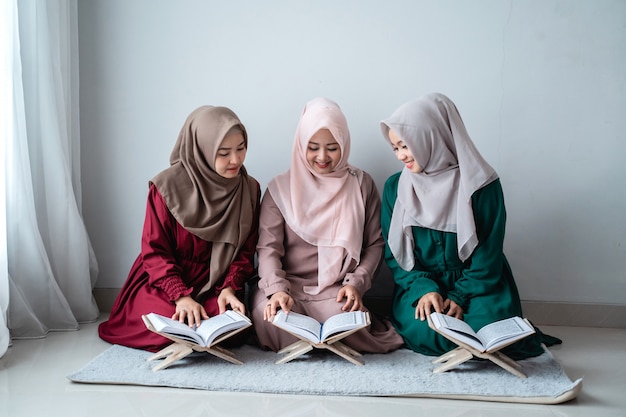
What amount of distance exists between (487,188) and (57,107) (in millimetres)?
2063

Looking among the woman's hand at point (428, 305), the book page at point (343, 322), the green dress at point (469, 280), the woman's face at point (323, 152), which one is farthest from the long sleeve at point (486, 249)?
the woman's face at point (323, 152)

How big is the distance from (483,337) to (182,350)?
1.17m

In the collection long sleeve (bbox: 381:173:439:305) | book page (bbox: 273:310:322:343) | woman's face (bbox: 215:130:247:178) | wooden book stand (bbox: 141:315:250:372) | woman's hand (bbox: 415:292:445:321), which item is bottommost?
wooden book stand (bbox: 141:315:250:372)

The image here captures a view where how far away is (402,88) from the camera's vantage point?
321 centimetres

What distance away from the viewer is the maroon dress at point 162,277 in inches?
107

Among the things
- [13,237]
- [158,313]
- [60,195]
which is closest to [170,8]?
[60,195]

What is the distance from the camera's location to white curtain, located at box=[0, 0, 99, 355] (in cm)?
278

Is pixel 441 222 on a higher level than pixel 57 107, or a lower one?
lower

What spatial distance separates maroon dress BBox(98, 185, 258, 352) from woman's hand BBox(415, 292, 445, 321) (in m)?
0.80

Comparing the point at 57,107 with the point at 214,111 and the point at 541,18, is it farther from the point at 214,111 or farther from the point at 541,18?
the point at 541,18

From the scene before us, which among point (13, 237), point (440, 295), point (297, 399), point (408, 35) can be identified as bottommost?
point (297, 399)

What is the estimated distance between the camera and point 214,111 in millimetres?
2760

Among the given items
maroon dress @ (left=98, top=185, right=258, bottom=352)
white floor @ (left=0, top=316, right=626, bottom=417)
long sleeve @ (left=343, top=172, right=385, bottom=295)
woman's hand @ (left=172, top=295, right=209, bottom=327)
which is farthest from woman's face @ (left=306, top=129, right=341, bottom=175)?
white floor @ (left=0, top=316, right=626, bottom=417)

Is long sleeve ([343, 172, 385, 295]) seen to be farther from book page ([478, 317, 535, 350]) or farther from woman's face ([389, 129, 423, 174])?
book page ([478, 317, 535, 350])
